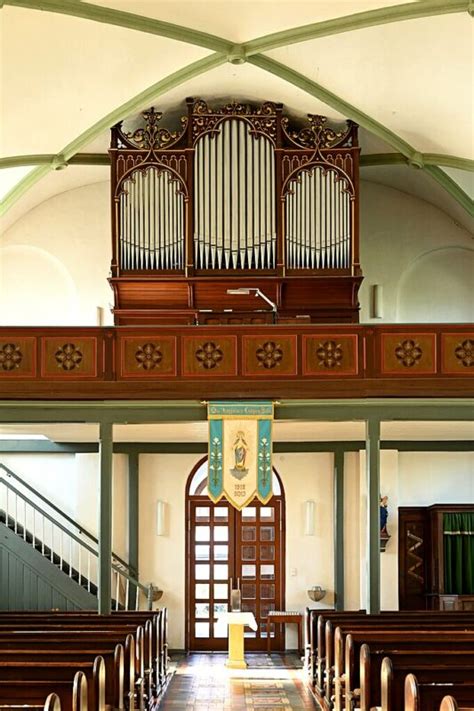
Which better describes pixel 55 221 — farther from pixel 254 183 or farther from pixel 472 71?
pixel 472 71

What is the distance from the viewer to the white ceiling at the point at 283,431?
14479mm

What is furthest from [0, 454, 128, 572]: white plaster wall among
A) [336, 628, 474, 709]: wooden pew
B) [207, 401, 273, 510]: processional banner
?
[336, 628, 474, 709]: wooden pew

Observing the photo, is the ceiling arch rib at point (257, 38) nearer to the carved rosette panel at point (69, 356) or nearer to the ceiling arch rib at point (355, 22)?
the ceiling arch rib at point (355, 22)

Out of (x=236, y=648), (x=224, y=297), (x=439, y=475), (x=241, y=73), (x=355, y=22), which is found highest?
(x=241, y=73)

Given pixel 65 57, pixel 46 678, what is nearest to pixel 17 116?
pixel 65 57

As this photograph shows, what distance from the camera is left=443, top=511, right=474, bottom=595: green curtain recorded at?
16.9 meters

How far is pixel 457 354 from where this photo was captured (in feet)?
43.2

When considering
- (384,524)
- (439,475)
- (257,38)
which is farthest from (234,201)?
(439,475)

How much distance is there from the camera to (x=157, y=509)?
17.6 meters

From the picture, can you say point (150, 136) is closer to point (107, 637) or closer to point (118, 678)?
point (107, 637)

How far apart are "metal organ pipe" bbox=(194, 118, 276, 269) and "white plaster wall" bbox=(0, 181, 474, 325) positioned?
2.38m

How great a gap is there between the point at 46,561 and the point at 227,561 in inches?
116

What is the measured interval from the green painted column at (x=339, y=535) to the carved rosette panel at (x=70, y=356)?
538cm

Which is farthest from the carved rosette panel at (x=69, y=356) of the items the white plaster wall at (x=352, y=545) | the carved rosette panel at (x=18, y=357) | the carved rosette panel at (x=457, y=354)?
the white plaster wall at (x=352, y=545)
